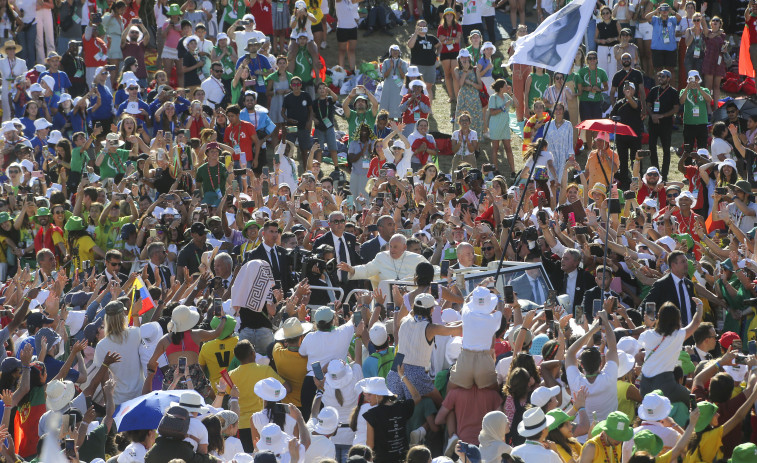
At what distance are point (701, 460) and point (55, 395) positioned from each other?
180 inches

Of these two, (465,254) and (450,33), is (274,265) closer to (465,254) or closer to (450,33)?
(465,254)

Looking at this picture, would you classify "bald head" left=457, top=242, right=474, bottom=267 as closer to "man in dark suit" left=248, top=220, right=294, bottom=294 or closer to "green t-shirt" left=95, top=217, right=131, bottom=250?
"man in dark suit" left=248, top=220, right=294, bottom=294

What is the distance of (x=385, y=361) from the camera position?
387 inches

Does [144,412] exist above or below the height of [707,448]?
above

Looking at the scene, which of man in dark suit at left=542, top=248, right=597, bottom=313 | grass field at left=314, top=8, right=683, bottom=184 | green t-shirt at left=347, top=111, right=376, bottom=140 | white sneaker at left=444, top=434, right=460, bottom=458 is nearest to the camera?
white sneaker at left=444, top=434, right=460, bottom=458

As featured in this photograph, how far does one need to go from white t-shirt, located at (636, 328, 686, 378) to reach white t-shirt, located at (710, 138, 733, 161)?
8452 millimetres

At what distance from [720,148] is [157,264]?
308 inches

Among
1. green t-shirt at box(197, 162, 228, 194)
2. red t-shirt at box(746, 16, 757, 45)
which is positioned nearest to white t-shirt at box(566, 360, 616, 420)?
green t-shirt at box(197, 162, 228, 194)

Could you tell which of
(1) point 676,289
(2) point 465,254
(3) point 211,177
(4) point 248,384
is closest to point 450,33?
(3) point 211,177

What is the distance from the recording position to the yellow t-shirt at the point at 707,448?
27.1 feet

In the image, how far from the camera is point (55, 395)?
9273 millimetres

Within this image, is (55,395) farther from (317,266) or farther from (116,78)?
(116,78)

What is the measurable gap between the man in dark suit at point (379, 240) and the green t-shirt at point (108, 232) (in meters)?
3.72

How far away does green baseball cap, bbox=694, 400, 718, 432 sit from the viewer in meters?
8.20
